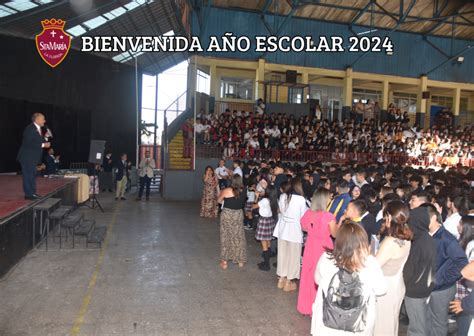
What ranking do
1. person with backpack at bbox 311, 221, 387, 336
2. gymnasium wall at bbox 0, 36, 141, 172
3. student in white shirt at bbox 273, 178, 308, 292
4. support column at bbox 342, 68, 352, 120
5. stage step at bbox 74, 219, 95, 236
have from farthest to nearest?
support column at bbox 342, 68, 352, 120 → gymnasium wall at bbox 0, 36, 141, 172 → stage step at bbox 74, 219, 95, 236 → student in white shirt at bbox 273, 178, 308, 292 → person with backpack at bbox 311, 221, 387, 336

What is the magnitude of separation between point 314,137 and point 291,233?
543 inches

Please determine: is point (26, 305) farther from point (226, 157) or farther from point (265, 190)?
point (226, 157)

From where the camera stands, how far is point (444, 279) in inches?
165

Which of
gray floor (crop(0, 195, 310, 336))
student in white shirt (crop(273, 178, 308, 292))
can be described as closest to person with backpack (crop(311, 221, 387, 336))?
gray floor (crop(0, 195, 310, 336))

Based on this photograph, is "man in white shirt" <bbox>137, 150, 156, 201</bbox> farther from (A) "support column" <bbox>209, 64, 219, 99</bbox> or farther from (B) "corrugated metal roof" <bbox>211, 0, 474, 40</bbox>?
(B) "corrugated metal roof" <bbox>211, 0, 474, 40</bbox>

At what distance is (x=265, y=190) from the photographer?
7.85 meters

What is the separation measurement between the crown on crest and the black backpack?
593 inches

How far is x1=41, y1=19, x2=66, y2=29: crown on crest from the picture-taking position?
1508 centimetres

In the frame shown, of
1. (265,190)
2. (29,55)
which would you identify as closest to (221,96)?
(29,55)

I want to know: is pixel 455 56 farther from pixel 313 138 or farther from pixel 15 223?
pixel 15 223

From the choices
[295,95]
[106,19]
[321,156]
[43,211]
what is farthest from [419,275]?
[295,95]

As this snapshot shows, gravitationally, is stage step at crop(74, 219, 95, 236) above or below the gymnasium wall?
below

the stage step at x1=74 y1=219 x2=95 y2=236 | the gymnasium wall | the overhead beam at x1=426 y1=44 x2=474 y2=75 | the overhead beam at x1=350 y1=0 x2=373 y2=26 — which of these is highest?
the overhead beam at x1=350 y1=0 x2=373 y2=26

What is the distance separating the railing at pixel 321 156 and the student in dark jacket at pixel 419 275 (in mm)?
12543
